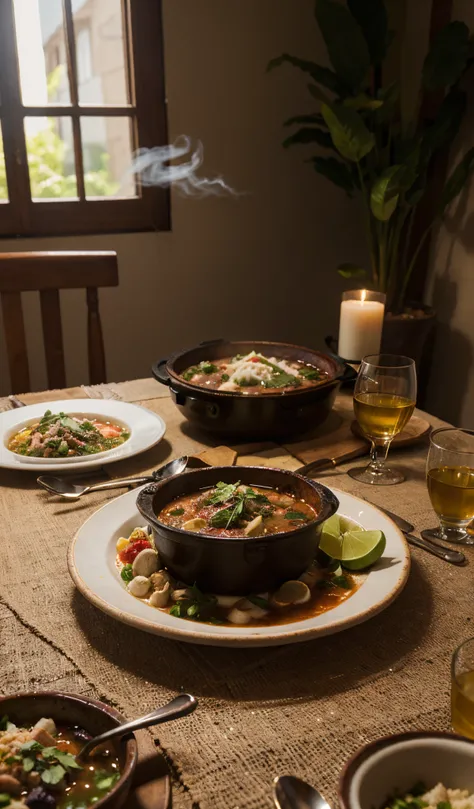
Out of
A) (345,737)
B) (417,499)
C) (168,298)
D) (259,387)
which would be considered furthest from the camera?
(168,298)

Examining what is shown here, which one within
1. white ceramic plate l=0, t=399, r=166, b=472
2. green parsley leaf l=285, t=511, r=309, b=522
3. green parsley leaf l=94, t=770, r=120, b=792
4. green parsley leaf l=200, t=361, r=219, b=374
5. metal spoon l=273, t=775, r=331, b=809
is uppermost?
green parsley leaf l=200, t=361, r=219, b=374

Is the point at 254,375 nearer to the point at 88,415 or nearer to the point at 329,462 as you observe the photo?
the point at 329,462

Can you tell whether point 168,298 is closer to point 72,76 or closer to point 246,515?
point 72,76

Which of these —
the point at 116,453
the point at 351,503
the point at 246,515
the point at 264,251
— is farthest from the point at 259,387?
the point at 264,251

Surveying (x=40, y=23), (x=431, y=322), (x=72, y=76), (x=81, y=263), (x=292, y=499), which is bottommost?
(x=431, y=322)

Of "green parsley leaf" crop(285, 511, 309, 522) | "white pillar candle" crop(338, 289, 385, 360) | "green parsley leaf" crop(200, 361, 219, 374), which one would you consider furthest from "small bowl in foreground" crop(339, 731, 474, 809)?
"white pillar candle" crop(338, 289, 385, 360)

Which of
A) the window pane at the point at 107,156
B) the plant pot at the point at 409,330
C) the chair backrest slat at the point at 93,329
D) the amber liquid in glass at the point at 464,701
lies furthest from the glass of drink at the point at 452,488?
the window pane at the point at 107,156

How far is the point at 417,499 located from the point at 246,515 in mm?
413

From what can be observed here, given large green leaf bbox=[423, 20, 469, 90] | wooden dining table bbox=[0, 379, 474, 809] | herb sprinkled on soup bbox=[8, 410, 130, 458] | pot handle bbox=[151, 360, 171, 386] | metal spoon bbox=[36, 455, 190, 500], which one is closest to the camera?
wooden dining table bbox=[0, 379, 474, 809]

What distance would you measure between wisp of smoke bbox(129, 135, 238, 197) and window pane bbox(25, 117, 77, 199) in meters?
0.32

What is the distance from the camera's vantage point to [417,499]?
4.09 ft

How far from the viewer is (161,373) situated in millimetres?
1572

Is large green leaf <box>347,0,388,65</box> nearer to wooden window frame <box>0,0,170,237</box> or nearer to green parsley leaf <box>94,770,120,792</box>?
wooden window frame <box>0,0,170,237</box>

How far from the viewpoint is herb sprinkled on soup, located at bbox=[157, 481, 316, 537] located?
95cm
